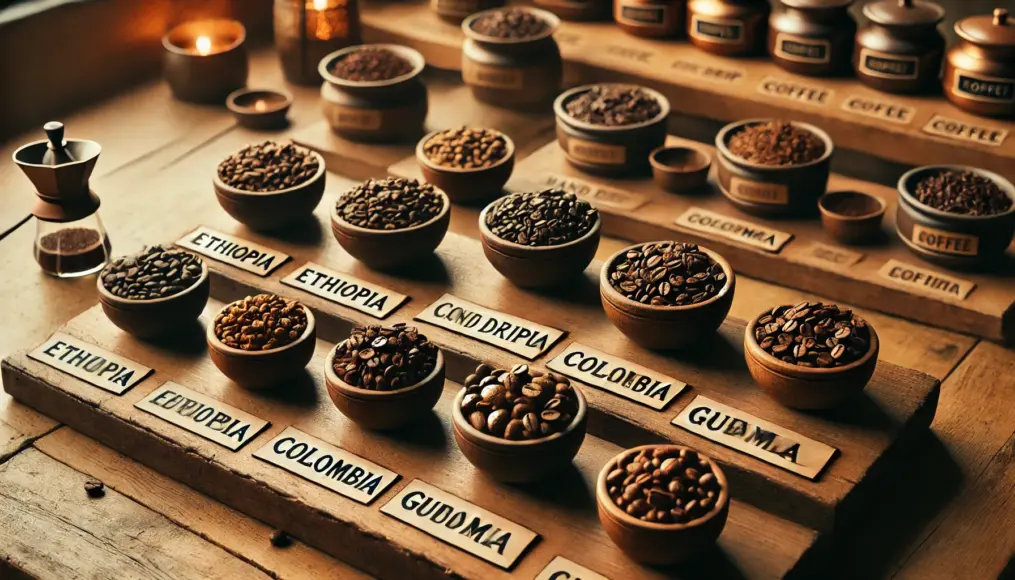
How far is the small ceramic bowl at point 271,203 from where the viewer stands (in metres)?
2.86

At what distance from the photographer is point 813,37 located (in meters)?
3.43

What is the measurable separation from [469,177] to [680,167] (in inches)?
23.6

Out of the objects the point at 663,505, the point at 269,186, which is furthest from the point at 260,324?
the point at 663,505

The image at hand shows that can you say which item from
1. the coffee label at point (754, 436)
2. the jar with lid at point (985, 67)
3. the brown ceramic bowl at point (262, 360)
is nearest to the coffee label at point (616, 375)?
the coffee label at point (754, 436)

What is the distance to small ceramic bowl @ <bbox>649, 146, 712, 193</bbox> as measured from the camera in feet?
10.4

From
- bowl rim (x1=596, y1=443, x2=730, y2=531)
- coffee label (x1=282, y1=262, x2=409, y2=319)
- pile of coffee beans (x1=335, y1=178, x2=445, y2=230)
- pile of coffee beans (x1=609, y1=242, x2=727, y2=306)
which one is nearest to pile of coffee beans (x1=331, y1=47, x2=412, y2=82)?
→ pile of coffee beans (x1=335, y1=178, x2=445, y2=230)

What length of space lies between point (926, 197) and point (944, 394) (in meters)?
0.50

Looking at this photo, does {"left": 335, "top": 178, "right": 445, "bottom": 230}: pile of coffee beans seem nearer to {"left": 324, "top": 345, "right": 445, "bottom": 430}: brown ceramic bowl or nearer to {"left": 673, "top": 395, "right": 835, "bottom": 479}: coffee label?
{"left": 324, "top": 345, "right": 445, "bottom": 430}: brown ceramic bowl

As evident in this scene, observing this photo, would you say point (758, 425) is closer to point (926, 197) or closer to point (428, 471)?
point (428, 471)

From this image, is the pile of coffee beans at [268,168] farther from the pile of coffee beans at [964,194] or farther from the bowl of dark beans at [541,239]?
the pile of coffee beans at [964,194]

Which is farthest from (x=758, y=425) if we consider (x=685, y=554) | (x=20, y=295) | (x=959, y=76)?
(x=20, y=295)

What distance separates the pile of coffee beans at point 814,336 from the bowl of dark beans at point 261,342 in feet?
2.93

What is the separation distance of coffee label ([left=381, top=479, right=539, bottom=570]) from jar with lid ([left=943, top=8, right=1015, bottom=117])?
1841 mm

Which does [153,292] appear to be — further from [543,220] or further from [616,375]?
[616,375]
